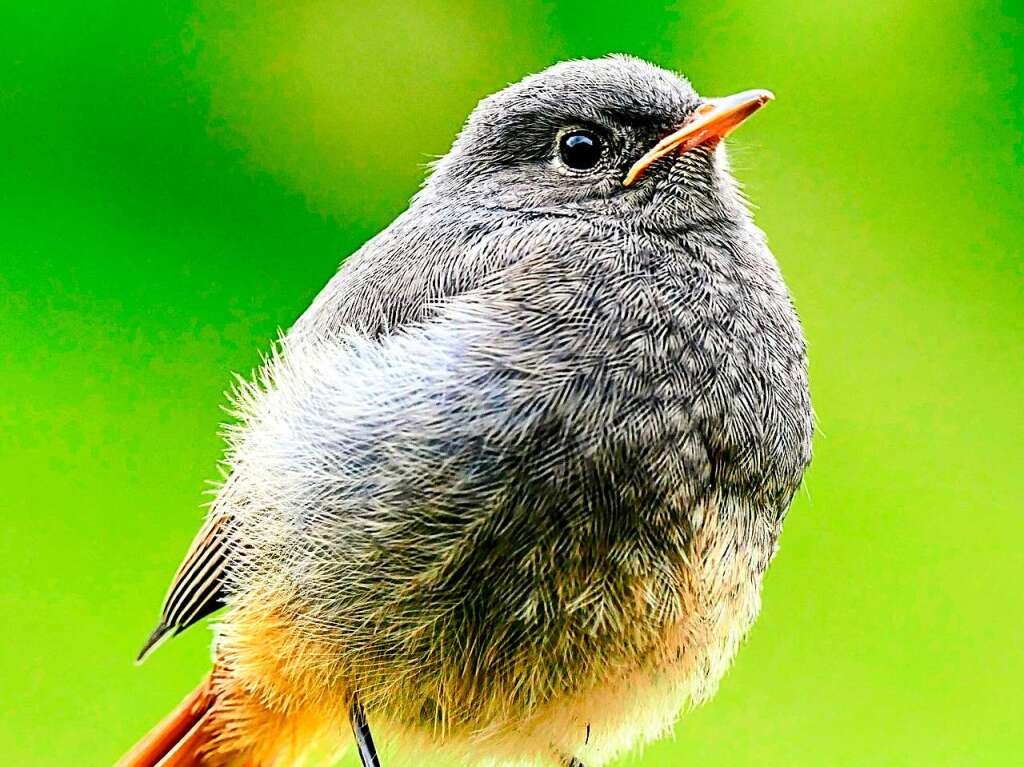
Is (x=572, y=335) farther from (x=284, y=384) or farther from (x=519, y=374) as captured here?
(x=284, y=384)

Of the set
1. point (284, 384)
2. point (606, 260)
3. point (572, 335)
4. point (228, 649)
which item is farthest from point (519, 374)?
point (228, 649)

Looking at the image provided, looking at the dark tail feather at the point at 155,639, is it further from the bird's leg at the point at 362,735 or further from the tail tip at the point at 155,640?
the bird's leg at the point at 362,735

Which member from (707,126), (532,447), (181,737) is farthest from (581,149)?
(181,737)

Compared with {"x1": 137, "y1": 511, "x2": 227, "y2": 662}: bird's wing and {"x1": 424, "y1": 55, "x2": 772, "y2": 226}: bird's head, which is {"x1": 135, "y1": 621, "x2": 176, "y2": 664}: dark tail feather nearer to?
{"x1": 137, "y1": 511, "x2": 227, "y2": 662}: bird's wing

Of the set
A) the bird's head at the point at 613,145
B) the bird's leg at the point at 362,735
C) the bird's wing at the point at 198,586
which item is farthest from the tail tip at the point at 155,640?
the bird's head at the point at 613,145

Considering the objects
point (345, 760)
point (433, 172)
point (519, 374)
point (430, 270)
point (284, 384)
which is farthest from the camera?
point (345, 760)

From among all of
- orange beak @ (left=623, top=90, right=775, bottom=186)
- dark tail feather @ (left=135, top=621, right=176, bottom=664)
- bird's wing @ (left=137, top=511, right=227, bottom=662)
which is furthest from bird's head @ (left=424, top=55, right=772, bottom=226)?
dark tail feather @ (left=135, top=621, right=176, bottom=664)
